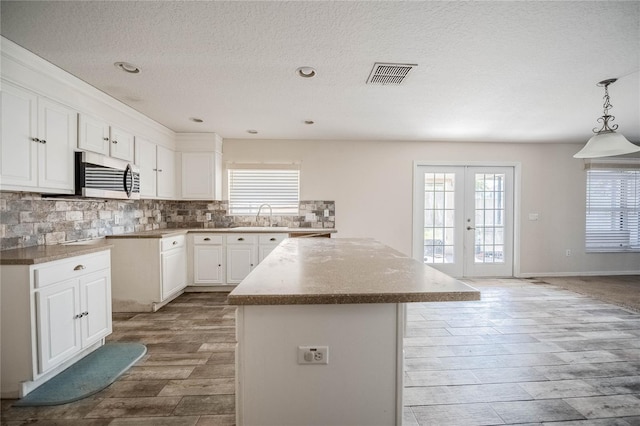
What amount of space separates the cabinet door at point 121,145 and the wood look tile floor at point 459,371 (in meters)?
1.80

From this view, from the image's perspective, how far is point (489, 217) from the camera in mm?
4961

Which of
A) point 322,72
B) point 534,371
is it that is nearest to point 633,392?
point 534,371

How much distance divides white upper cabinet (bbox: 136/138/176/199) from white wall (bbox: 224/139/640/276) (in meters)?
0.89

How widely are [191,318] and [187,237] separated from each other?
4.35 feet

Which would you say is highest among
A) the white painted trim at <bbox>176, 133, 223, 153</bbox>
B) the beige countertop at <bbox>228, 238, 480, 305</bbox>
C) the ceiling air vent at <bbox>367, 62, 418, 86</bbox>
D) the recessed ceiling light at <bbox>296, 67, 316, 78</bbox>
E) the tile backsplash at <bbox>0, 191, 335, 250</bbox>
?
the recessed ceiling light at <bbox>296, 67, 316, 78</bbox>

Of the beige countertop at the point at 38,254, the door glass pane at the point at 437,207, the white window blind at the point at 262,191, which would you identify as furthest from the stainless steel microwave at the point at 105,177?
the door glass pane at the point at 437,207

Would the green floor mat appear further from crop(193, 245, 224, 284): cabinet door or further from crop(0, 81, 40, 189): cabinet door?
crop(193, 245, 224, 284): cabinet door

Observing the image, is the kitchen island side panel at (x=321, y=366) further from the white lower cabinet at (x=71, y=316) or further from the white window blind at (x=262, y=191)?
the white window blind at (x=262, y=191)

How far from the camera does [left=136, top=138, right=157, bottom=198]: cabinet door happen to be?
11.4 ft

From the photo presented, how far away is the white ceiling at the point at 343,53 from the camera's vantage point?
1.65m

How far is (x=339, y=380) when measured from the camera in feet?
3.87

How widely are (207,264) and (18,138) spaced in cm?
247

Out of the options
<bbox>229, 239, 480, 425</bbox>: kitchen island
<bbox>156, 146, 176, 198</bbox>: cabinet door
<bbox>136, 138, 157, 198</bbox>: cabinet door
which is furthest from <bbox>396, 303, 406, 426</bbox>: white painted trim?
<bbox>156, 146, 176, 198</bbox>: cabinet door

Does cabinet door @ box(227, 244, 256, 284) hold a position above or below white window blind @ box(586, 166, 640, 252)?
below
